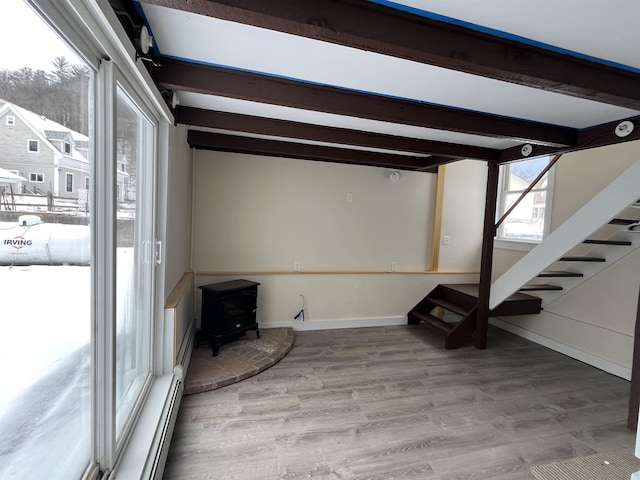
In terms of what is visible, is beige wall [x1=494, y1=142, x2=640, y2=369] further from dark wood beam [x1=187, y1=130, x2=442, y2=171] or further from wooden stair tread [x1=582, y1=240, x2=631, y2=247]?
dark wood beam [x1=187, y1=130, x2=442, y2=171]

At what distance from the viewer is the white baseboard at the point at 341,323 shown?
12.6ft

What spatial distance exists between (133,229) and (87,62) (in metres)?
0.95

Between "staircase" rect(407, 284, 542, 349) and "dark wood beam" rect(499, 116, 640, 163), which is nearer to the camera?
"dark wood beam" rect(499, 116, 640, 163)

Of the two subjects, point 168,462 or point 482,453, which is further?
point 482,453

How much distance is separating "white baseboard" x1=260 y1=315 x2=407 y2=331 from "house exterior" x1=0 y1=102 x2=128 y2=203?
2.99 meters

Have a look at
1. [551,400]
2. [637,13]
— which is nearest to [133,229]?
[637,13]

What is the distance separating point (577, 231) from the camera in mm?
2639

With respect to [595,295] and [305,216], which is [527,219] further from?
[305,216]

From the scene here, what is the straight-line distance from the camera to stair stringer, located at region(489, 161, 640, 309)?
7.59 feet

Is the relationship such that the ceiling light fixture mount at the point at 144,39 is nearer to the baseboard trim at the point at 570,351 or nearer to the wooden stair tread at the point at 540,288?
the wooden stair tread at the point at 540,288

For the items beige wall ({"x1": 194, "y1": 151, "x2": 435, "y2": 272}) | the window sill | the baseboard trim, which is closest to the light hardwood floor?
the baseboard trim

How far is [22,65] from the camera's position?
739 mm

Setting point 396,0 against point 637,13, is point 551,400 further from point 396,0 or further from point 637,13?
point 396,0

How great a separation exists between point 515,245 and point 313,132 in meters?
3.38
